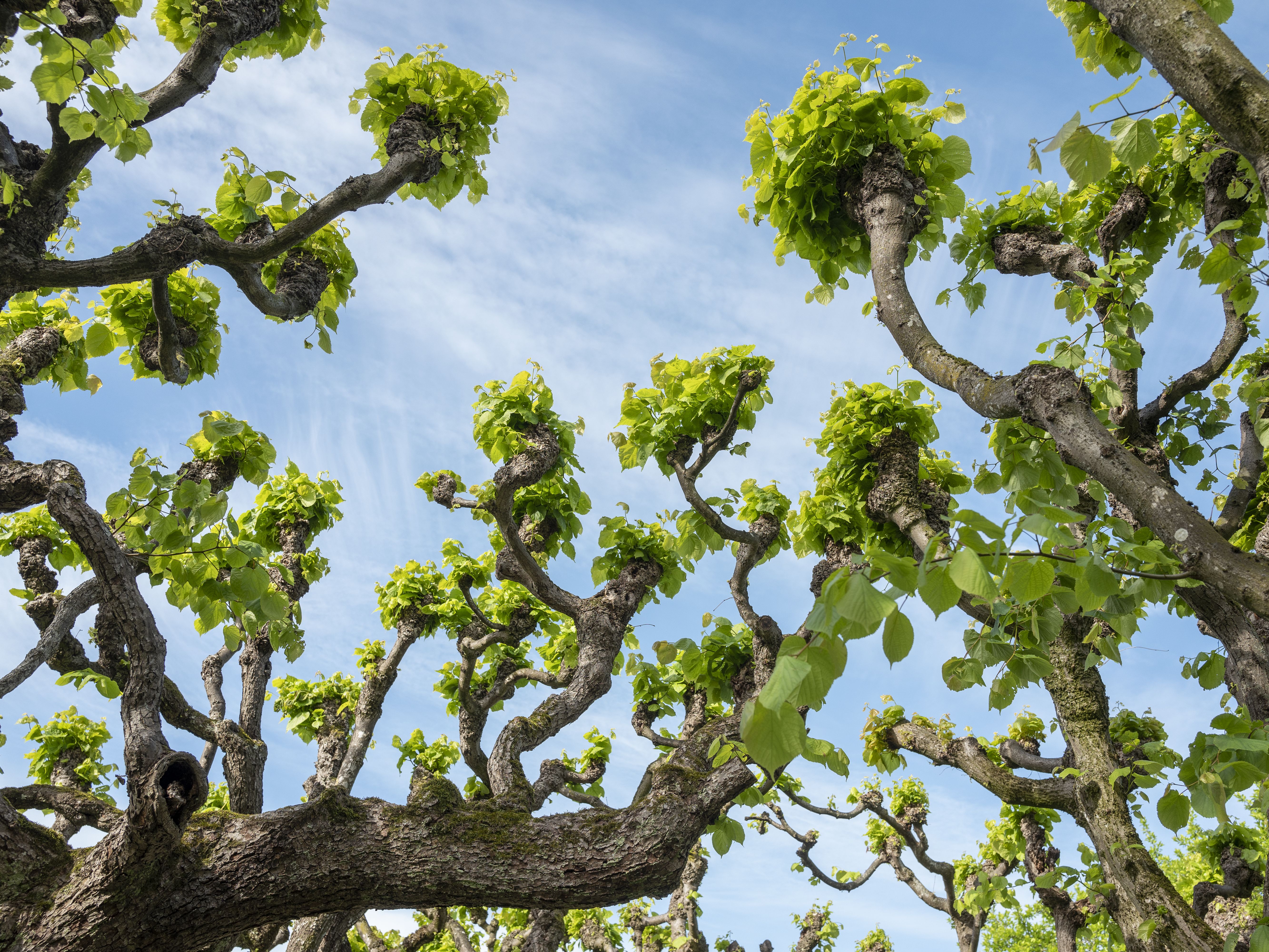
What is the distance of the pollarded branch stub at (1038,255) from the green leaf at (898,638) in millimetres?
4967

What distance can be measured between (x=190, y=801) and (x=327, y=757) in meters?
6.80

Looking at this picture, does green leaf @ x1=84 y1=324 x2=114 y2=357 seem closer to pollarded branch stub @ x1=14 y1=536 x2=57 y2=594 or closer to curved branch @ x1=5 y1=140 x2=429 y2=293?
curved branch @ x1=5 y1=140 x2=429 y2=293

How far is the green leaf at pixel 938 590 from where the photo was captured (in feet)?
6.35

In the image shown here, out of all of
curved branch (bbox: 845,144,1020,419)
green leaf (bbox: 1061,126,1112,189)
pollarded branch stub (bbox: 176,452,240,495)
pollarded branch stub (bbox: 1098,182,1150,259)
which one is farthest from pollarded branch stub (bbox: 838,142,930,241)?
pollarded branch stub (bbox: 176,452,240,495)

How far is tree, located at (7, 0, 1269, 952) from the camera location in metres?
2.79

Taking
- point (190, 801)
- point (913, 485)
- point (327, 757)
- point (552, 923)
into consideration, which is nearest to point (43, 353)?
point (190, 801)

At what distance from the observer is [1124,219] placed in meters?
6.07

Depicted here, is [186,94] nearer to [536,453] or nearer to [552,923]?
[536,453]

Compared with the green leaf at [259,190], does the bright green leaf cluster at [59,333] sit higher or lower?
higher

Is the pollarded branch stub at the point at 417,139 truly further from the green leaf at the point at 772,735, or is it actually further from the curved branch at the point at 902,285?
the green leaf at the point at 772,735

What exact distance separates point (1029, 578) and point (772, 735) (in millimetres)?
1005

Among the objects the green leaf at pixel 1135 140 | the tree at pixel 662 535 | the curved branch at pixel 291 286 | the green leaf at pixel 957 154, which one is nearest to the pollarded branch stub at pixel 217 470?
the tree at pixel 662 535

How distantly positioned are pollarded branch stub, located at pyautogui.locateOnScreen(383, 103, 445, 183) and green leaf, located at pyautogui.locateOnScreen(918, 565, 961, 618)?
513 centimetres

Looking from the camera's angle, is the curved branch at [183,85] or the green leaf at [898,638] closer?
the green leaf at [898,638]
